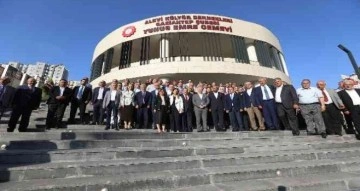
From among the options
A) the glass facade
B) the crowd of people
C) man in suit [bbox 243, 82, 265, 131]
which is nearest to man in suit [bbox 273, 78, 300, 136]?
the crowd of people

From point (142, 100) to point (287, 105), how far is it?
14.8ft

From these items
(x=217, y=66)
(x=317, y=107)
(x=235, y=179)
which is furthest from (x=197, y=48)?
(x=235, y=179)

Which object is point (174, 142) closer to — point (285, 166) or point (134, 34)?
point (285, 166)

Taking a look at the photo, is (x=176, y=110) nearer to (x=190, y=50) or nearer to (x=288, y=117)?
(x=288, y=117)

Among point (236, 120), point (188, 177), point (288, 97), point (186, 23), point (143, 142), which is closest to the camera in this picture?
point (188, 177)

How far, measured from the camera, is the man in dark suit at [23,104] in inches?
280

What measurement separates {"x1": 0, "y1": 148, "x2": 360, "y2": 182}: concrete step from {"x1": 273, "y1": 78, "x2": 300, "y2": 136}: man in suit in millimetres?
1787

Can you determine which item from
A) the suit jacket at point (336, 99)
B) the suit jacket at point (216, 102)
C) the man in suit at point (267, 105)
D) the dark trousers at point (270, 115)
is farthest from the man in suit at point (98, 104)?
the suit jacket at point (336, 99)

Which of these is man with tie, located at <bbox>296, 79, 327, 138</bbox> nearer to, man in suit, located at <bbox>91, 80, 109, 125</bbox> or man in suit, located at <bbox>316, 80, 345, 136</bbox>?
man in suit, located at <bbox>316, 80, 345, 136</bbox>

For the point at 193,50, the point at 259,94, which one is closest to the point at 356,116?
the point at 259,94

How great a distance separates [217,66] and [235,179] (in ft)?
49.9

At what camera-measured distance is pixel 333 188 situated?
438cm

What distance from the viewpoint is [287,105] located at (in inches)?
318

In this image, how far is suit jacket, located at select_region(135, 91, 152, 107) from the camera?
8.63 m
